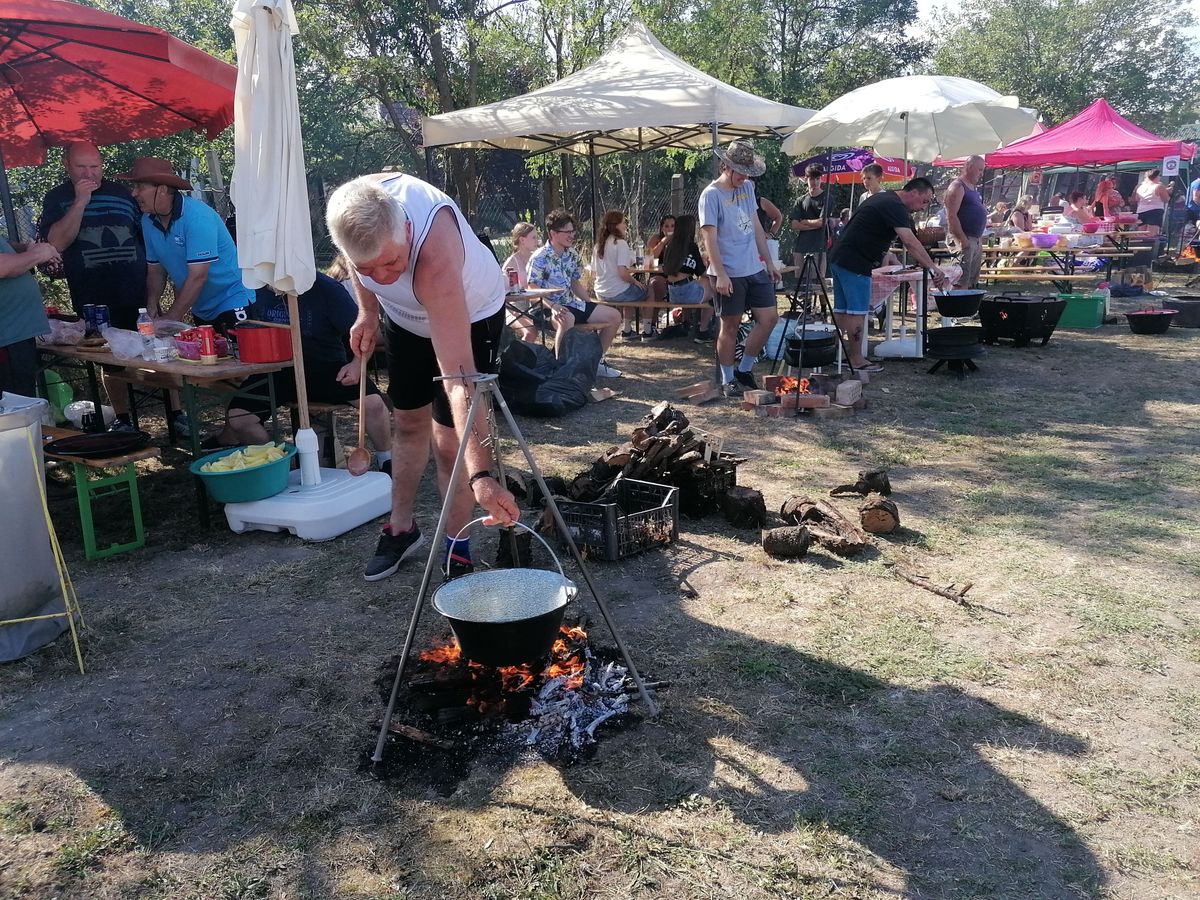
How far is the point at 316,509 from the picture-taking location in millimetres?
4844

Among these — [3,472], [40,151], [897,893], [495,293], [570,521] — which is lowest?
[897,893]

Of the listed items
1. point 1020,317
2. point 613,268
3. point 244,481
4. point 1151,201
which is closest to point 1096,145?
point 1151,201

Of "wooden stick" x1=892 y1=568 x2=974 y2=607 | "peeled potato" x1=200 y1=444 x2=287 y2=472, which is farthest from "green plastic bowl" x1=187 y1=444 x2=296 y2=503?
"wooden stick" x1=892 y1=568 x2=974 y2=607

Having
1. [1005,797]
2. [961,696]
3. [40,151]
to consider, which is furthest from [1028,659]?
[40,151]

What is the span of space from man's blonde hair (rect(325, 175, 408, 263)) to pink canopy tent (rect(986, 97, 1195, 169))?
1595cm

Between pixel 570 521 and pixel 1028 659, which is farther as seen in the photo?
pixel 570 521

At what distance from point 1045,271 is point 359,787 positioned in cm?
1249

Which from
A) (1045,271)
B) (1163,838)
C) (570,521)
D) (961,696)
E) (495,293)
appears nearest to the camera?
(1163,838)

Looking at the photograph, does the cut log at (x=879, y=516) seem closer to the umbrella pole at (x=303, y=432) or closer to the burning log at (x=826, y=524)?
the burning log at (x=826, y=524)

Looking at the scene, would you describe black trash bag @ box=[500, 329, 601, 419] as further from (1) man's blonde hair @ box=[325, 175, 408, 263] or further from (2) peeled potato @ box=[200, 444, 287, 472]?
(1) man's blonde hair @ box=[325, 175, 408, 263]

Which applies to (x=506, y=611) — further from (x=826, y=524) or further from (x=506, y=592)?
(x=826, y=524)

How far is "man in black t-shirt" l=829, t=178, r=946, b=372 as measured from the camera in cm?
783

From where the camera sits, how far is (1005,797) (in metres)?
2.68

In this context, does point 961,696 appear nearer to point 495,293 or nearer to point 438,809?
point 438,809
